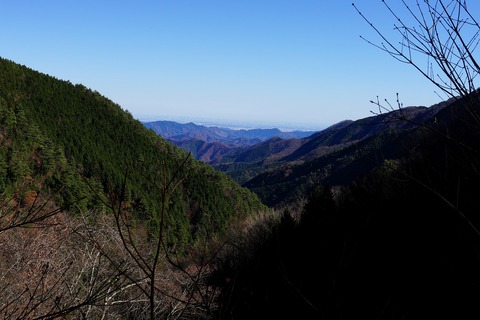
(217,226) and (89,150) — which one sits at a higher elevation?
(89,150)

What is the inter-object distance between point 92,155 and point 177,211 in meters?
16.4

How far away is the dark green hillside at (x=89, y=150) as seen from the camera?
4781 cm

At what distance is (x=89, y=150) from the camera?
203 feet

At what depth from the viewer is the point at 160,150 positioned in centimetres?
7600

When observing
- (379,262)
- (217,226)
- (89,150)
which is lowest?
(217,226)

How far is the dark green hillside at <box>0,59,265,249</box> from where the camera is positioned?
47812 mm

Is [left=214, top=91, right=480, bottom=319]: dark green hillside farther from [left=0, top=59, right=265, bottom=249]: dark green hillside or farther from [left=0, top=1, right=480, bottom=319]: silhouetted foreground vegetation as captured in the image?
[left=0, top=59, right=265, bottom=249]: dark green hillside

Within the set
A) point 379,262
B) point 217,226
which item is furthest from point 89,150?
point 379,262

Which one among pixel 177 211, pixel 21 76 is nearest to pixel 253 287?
pixel 177 211

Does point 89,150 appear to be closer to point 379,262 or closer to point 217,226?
point 217,226

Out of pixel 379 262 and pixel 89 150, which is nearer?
pixel 379 262

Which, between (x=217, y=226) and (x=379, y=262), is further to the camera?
(x=217, y=226)

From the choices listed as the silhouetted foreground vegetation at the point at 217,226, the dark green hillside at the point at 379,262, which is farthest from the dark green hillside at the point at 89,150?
the dark green hillside at the point at 379,262

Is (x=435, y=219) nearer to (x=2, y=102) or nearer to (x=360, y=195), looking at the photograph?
(x=360, y=195)
